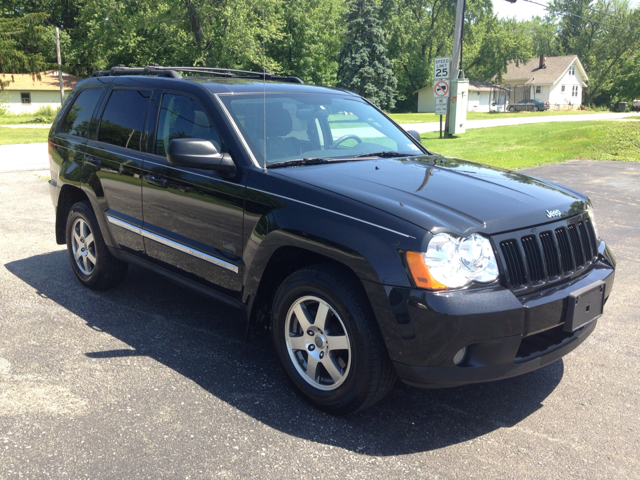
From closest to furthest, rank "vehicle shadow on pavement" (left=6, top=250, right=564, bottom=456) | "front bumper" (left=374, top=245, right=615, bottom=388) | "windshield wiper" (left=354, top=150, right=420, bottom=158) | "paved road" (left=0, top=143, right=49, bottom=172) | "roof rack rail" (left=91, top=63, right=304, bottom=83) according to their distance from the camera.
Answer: "front bumper" (left=374, top=245, right=615, bottom=388), "vehicle shadow on pavement" (left=6, top=250, right=564, bottom=456), "windshield wiper" (left=354, top=150, right=420, bottom=158), "roof rack rail" (left=91, top=63, right=304, bottom=83), "paved road" (left=0, top=143, right=49, bottom=172)

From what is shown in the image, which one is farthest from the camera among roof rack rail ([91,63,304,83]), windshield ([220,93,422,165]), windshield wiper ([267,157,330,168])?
roof rack rail ([91,63,304,83])

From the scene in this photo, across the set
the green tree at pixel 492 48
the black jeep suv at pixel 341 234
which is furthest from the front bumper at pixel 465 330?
the green tree at pixel 492 48

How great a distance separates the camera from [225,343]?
4.34 metres

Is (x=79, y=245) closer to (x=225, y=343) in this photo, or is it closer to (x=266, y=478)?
(x=225, y=343)

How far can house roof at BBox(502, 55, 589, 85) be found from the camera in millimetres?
73625

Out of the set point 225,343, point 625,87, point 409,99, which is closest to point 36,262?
point 225,343

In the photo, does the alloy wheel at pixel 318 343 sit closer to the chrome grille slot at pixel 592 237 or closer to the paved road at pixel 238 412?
the paved road at pixel 238 412

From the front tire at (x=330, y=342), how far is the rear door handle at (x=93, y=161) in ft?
7.83

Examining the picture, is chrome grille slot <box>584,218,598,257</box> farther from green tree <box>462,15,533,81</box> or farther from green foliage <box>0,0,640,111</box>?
green tree <box>462,15,533,81</box>

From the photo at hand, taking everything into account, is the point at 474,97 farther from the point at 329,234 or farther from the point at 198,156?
the point at 329,234

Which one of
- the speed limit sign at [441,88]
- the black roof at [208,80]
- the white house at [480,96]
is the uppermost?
the white house at [480,96]

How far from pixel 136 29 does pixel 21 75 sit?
27.6 metres

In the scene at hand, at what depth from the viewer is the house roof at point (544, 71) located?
73625 millimetres

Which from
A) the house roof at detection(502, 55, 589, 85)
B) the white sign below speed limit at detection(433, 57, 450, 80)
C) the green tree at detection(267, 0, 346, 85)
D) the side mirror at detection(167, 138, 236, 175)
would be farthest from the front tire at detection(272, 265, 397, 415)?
the house roof at detection(502, 55, 589, 85)
